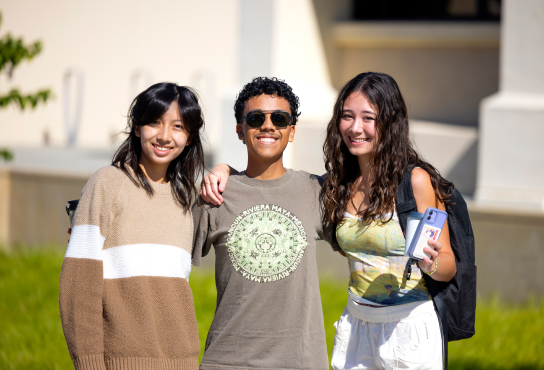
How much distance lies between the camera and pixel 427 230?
2.26 meters

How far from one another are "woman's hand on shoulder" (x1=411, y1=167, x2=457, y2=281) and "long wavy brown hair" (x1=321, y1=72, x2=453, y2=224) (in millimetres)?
35

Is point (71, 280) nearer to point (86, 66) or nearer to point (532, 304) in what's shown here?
point (532, 304)

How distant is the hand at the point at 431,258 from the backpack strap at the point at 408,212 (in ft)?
0.71

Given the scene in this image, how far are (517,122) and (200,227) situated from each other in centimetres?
398

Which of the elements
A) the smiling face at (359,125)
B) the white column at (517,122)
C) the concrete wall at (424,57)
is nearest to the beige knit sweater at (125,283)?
the smiling face at (359,125)

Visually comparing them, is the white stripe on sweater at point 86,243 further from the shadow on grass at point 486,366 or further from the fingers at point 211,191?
the shadow on grass at point 486,366

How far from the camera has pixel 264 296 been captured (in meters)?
2.57

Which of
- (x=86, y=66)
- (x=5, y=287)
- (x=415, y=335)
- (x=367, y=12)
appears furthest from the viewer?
(x=86, y=66)

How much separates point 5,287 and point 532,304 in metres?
5.06

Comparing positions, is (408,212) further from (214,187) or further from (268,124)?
(214,187)

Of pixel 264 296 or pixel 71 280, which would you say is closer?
pixel 71 280

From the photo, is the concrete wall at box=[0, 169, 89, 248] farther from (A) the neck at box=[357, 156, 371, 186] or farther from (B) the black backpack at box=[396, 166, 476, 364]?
(B) the black backpack at box=[396, 166, 476, 364]

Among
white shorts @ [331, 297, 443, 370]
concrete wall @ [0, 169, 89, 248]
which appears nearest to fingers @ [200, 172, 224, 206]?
white shorts @ [331, 297, 443, 370]

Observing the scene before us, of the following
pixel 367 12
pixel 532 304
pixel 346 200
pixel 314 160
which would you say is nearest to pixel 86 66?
pixel 367 12
